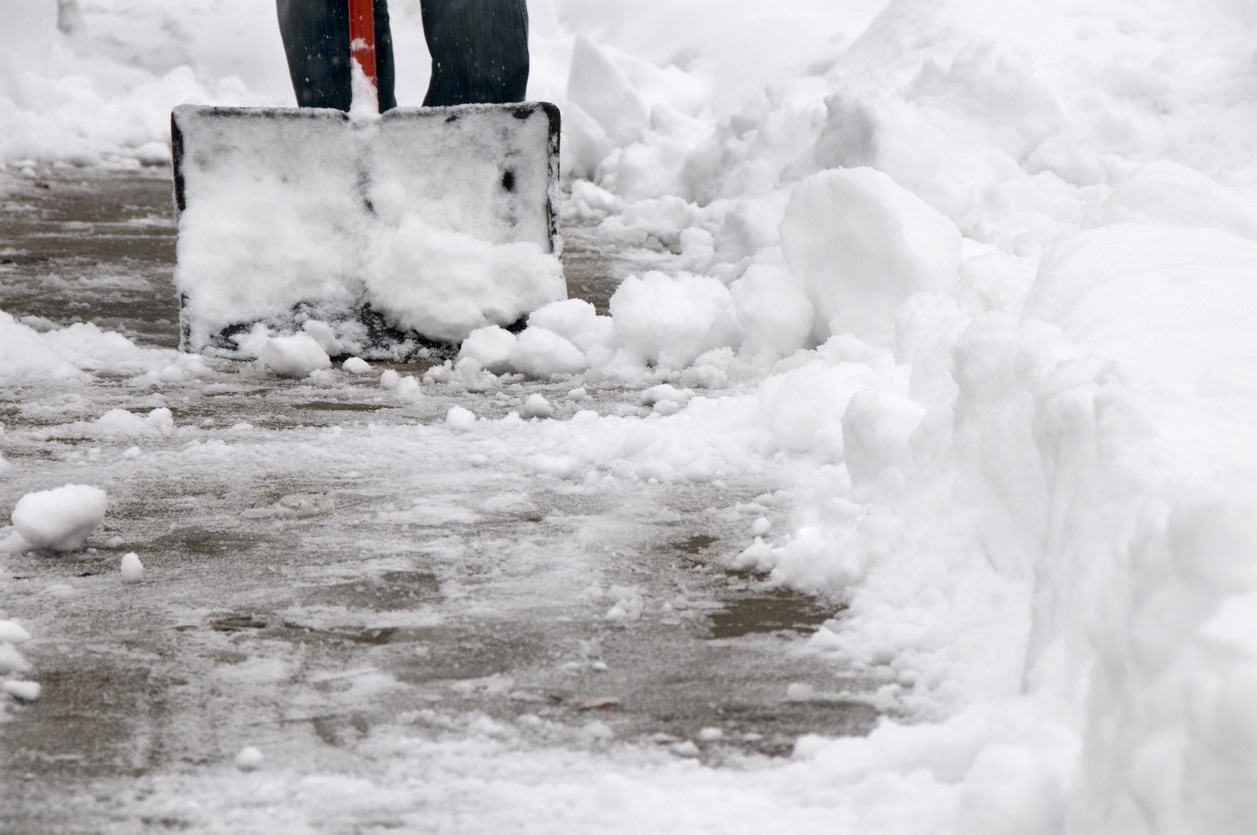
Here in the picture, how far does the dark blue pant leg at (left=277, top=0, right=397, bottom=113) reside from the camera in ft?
11.4

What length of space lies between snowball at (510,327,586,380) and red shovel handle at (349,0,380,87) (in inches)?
33.1

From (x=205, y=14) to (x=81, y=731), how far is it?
9.57m

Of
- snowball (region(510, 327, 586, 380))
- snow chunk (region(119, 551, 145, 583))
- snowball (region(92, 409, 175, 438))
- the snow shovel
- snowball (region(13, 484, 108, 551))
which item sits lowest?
snow chunk (region(119, 551, 145, 583))

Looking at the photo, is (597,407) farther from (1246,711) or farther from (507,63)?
(1246,711)

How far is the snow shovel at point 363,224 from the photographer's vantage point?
9.91 ft

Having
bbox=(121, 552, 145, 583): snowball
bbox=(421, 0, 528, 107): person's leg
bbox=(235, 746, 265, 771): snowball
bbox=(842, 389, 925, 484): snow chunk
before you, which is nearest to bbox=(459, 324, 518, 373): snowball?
bbox=(421, 0, 528, 107): person's leg

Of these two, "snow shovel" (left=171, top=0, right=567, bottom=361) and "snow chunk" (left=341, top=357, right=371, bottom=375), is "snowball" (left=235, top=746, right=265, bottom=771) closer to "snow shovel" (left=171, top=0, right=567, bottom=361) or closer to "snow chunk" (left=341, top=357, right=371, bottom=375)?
"snow chunk" (left=341, top=357, right=371, bottom=375)

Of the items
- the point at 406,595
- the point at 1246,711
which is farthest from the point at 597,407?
the point at 1246,711

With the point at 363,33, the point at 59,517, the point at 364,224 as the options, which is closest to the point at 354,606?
the point at 59,517

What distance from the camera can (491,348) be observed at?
2871mm

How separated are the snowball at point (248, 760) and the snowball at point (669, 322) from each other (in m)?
1.69

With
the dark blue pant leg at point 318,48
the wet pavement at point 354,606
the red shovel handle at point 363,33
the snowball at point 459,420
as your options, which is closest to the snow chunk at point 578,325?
the wet pavement at point 354,606

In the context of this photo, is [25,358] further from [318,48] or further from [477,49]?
[477,49]

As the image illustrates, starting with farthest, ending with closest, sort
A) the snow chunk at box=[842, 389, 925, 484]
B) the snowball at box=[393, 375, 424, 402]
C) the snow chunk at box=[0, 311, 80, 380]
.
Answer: the snow chunk at box=[0, 311, 80, 380] → the snowball at box=[393, 375, 424, 402] → the snow chunk at box=[842, 389, 925, 484]
